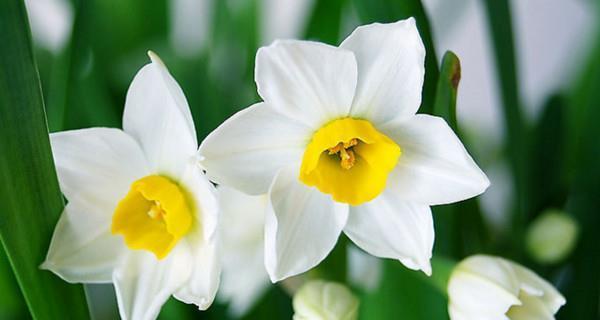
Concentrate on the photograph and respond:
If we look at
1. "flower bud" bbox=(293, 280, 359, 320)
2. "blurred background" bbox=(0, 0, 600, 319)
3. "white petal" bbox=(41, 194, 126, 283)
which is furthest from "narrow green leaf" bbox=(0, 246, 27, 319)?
"flower bud" bbox=(293, 280, 359, 320)

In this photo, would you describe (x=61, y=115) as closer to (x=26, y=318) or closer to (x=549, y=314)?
(x=26, y=318)

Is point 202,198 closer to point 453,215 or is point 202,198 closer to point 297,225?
point 297,225

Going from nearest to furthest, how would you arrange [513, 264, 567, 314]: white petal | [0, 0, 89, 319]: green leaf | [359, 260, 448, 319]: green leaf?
1. [0, 0, 89, 319]: green leaf
2. [513, 264, 567, 314]: white petal
3. [359, 260, 448, 319]: green leaf

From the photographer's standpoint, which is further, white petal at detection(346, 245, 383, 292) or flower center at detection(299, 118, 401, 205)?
white petal at detection(346, 245, 383, 292)

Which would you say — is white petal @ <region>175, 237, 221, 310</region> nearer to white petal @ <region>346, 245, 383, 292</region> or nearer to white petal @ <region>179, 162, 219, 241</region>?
white petal @ <region>179, 162, 219, 241</region>

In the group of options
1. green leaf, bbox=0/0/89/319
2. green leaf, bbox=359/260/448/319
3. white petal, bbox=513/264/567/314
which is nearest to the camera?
green leaf, bbox=0/0/89/319

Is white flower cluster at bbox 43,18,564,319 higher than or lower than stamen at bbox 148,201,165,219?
higher

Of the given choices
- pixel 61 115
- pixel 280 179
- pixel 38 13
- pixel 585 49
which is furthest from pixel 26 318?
pixel 38 13
